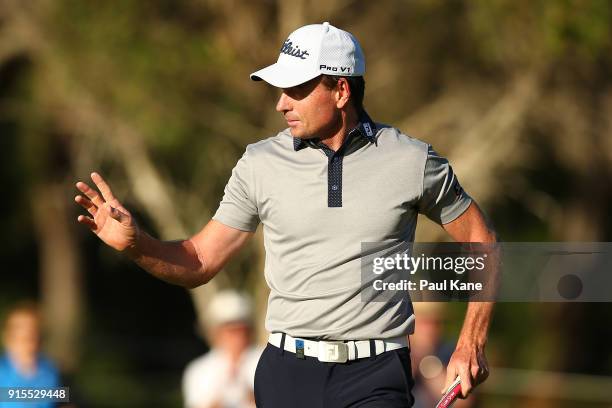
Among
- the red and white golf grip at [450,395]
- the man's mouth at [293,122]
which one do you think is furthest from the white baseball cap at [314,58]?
the red and white golf grip at [450,395]

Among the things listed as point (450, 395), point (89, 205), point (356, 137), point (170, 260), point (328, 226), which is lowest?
point (450, 395)

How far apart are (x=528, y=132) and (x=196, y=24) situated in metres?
4.87

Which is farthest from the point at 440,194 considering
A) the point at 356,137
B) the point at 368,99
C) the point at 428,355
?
the point at 368,99

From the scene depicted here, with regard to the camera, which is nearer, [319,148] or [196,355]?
[319,148]

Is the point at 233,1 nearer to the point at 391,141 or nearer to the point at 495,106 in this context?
the point at 495,106

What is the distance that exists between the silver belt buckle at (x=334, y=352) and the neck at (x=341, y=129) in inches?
31.3

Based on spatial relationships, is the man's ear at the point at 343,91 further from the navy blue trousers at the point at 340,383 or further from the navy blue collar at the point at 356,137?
the navy blue trousers at the point at 340,383

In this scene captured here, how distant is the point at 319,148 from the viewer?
5.33 metres

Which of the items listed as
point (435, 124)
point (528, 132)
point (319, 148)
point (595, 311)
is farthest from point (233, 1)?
point (319, 148)

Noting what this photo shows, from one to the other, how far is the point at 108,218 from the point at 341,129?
40.1 inches

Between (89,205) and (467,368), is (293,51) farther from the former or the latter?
(467,368)

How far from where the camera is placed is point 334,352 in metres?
5.14

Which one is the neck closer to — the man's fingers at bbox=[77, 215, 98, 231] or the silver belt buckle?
the silver belt buckle

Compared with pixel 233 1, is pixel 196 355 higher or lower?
lower
